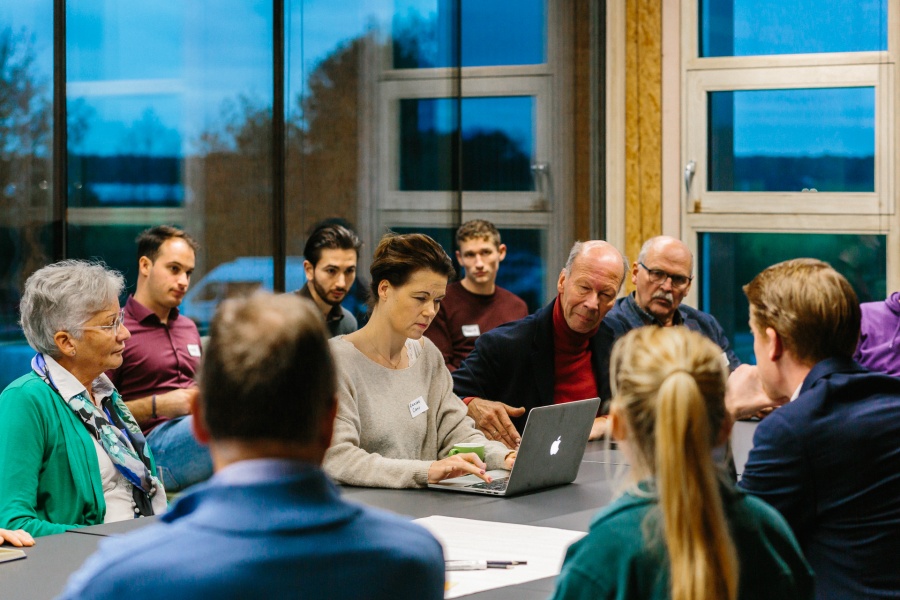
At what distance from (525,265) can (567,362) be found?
112 inches

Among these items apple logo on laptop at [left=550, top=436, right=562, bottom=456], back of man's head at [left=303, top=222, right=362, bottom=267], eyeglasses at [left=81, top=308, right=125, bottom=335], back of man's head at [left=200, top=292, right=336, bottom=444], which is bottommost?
apple logo on laptop at [left=550, top=436, right=562, bottom=456]

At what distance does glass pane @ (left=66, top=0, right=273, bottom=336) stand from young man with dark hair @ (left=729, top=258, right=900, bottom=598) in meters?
3.07

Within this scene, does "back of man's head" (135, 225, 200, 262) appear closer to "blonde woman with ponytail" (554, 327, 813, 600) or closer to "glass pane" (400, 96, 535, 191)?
"glass pane" (400, 96, 535, 191)

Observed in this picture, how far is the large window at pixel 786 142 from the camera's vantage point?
676 centimetres

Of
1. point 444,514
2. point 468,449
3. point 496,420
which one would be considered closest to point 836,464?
point 444,514

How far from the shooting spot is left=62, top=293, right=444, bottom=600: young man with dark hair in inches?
41.6

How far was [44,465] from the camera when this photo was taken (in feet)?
9.01

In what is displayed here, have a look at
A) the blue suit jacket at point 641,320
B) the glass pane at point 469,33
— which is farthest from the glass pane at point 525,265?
the blue suit jacket at point 641,320

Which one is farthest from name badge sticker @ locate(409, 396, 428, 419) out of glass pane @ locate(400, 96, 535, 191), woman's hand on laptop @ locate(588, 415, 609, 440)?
glass pane @ locate(400, 96, 535, 191)

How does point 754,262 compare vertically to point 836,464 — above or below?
above

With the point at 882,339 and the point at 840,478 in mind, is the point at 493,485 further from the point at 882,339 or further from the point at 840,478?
the point at 882,339

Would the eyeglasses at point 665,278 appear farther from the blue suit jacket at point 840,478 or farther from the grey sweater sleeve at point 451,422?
the blue suit jacket at point 840,478

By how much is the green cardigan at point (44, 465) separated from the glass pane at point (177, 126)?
165cm

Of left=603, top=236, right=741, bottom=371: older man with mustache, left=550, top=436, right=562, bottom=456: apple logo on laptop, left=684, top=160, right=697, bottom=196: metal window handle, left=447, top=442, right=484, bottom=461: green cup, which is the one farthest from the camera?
left=684, top=160, right=697, bottom=196: metal window handle
